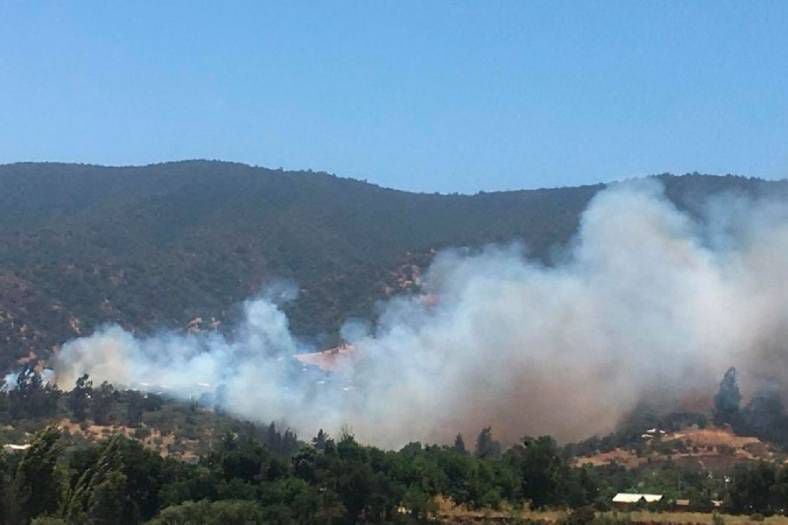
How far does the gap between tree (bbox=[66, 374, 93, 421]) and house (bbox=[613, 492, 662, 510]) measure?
129 feet

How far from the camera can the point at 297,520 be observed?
1489 inches

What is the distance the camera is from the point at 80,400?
7869cm

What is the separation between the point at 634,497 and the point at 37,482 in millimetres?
24286

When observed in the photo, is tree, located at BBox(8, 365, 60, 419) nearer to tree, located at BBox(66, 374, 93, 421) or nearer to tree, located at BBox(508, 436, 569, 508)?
tree, located at BBox(66, 374, 93, 421)

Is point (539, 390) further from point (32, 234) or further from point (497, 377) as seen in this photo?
point (32, 234)

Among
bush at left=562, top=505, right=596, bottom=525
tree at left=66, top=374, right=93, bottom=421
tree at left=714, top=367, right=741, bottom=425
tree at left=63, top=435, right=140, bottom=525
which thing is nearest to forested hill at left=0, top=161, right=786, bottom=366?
tree at left=66, top=374, right=93, bottom=421

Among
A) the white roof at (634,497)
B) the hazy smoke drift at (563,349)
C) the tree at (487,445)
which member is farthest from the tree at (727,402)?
the white roof at (634,497)

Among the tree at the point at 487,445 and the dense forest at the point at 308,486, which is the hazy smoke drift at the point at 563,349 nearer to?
the tree at the point at 487,445

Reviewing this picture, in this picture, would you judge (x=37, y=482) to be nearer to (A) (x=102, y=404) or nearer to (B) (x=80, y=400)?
(B) (x=80, y=400)

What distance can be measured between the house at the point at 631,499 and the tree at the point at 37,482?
19.8 m

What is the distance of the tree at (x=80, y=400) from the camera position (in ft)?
250

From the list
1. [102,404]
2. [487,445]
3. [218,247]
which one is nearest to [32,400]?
[102,404]

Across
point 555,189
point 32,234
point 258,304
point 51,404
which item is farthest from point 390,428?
point 555,189

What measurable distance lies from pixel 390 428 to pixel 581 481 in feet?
90.9
